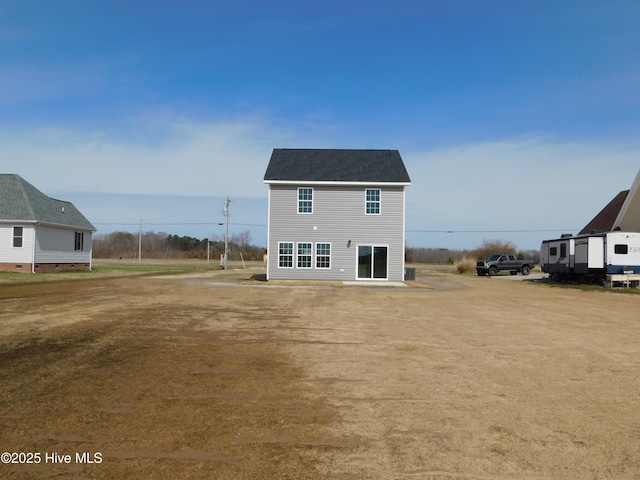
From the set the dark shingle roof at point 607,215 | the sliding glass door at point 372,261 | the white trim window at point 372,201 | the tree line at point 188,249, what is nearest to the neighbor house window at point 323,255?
the sliding glass door at point 372,261

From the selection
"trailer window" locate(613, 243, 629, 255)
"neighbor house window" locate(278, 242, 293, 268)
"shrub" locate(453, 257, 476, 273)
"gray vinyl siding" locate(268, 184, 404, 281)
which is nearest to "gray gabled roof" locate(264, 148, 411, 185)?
"gray vinyl siding" locate(268, 184, 404, 281)

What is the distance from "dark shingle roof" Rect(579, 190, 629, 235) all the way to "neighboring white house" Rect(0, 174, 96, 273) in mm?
42737

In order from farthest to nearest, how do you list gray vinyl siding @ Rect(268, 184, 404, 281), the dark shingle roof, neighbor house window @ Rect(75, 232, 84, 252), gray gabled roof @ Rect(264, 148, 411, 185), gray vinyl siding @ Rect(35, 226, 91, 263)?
the dark shingle roof < neighbor house window @ Rect(75, 232, 84, 252) < gray vinyl siding @ Rect(35, 226, 91, 263) < gray gabled roof @ Rect(264, 148, 411, 185) < gray vinyl siding @ Rect(268, 184, 404, 281)

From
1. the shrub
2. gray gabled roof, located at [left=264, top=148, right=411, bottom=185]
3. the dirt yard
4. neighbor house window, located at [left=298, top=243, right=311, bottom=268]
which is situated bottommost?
the dirt yard

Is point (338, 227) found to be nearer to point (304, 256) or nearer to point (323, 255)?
point (323, 255)

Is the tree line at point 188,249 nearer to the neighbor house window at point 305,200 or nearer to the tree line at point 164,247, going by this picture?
the tree line at point 164,247

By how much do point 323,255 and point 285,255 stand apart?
7.35 ft

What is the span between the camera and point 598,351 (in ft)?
30.7

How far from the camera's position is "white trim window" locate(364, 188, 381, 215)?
28.4 metres

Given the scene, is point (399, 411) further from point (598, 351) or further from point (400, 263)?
point (400, 263)

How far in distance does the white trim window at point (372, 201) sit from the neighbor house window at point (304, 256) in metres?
4.04

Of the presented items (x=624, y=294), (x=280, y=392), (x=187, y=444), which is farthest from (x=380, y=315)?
(x=624, y=294)

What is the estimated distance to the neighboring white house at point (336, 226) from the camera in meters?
28.1

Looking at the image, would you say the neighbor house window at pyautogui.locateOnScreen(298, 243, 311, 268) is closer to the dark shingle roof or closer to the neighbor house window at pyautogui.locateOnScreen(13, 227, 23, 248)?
the neighbor house window at pyautogui.locateOnScreen(13, 227, 23, 248)
